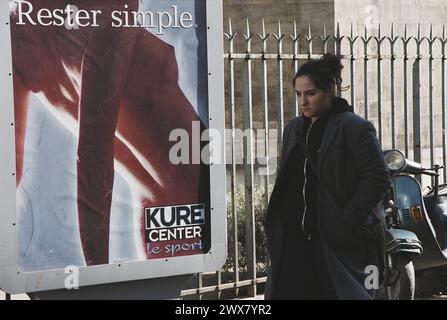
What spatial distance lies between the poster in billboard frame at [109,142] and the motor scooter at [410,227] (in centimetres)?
147

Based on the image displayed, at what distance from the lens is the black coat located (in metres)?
5.13

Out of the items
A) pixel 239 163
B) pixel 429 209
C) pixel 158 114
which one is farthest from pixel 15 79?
pixel 239 163

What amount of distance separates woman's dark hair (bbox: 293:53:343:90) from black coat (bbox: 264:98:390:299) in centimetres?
17

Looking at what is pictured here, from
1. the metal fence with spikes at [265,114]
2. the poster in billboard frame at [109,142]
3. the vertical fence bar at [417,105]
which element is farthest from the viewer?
the vertical fence bar at [417,105]

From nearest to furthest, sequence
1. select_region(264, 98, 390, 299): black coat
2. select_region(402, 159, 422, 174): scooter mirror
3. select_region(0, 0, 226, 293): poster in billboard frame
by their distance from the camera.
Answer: select_region(264, 98, 390, 299): black coat < select_region(0, 0, 226, 293): poster in billboard frame < select_region(402, 159, 422, 174): scooter mirror

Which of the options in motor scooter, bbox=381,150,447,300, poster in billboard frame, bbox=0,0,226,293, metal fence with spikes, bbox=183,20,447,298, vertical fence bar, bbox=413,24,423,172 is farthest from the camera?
vertical fence bar, bbox=413,24,423,172

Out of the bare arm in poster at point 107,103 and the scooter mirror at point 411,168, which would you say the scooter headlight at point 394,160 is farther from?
the bare arm in poster at point 107,103

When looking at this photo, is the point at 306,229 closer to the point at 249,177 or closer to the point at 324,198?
the point at 324,198

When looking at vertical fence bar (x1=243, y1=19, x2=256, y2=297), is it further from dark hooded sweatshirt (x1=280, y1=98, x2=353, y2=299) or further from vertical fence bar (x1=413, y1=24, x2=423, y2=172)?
dark hooded sweatshirt (x1=280, y1=98, x2=353, y2=299)

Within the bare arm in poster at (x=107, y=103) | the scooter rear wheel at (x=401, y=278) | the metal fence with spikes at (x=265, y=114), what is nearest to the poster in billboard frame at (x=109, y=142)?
the bare arm in poster at (x=107, y=103)

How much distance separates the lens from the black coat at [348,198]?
5.13m

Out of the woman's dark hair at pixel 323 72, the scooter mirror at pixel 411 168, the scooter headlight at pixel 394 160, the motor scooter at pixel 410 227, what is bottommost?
the motor scooter at pixel 410 227

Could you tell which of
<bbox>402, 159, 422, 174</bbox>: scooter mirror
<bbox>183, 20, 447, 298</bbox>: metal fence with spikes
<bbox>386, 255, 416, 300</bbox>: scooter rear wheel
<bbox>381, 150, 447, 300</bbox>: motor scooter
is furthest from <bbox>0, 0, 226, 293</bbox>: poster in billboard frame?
Result: <bbox>402, 159, 422, 174</bbox>: scooter mirror
